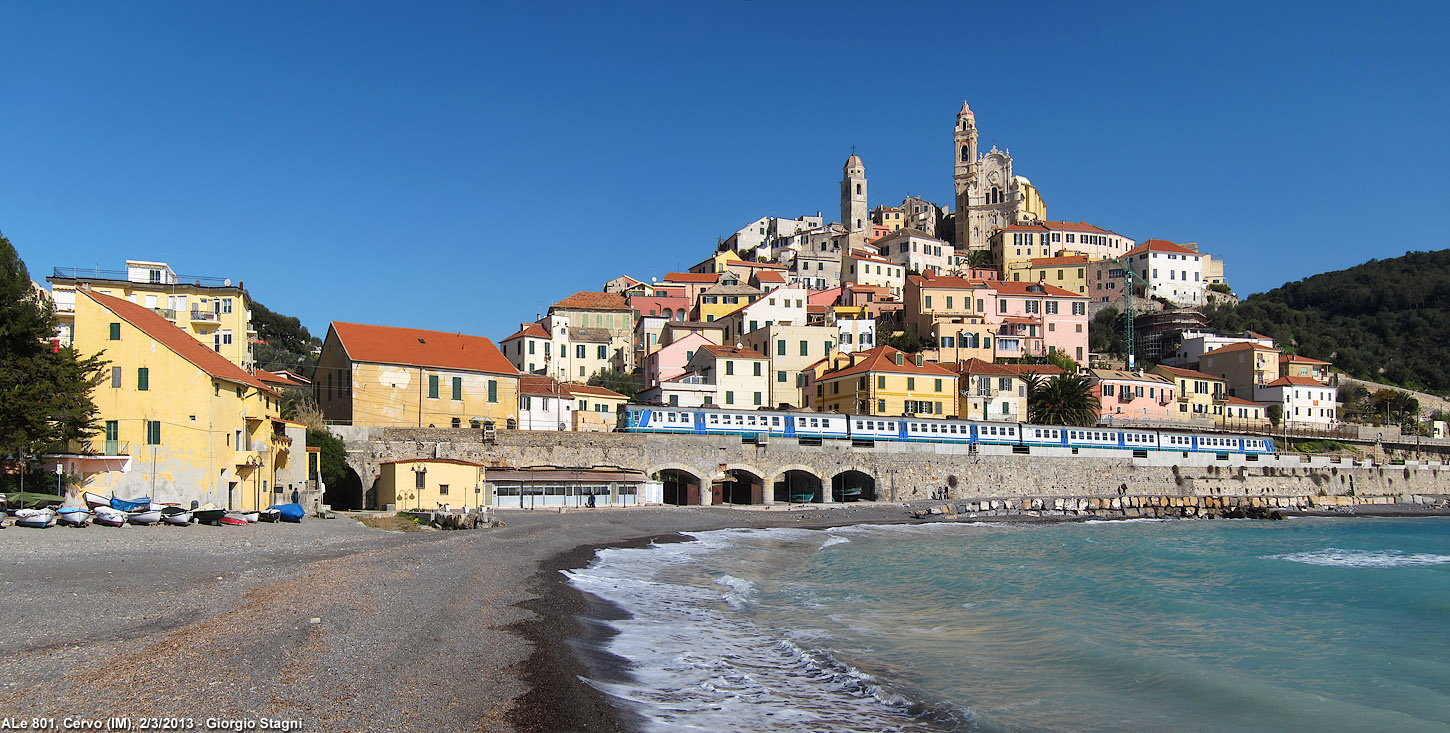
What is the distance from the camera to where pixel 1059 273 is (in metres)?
104

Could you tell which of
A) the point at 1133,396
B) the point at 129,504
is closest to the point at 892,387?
the point at 1133,396

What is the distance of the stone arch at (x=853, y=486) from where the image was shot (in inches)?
1962

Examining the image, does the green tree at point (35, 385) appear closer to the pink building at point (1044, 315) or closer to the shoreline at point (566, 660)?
the shoreline at point (566, 660)

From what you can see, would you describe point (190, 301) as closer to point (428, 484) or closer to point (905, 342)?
point (428, 484)

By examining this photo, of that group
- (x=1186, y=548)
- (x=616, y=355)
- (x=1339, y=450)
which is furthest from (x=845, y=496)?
(x=1339, y=450)

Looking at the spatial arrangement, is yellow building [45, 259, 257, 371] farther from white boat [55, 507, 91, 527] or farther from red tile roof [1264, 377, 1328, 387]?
red tile roof [1264, 377, 1328, 387]

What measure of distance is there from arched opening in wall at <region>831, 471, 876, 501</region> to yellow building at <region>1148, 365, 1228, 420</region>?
33.9m

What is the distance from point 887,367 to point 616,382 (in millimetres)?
19371

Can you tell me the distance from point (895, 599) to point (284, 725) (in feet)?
48.2

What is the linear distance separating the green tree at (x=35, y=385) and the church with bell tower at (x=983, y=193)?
102 metres

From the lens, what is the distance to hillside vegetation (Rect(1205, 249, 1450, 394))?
4077 inches

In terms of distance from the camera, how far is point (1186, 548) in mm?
35000

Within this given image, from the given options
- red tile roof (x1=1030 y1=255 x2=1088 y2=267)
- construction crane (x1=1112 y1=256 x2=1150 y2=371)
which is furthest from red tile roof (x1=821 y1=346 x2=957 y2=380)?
red tile roof (x1=1030 y1=255 x2=1088 y2=267)

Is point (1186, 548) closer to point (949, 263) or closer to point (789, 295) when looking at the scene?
point (789, 295)
